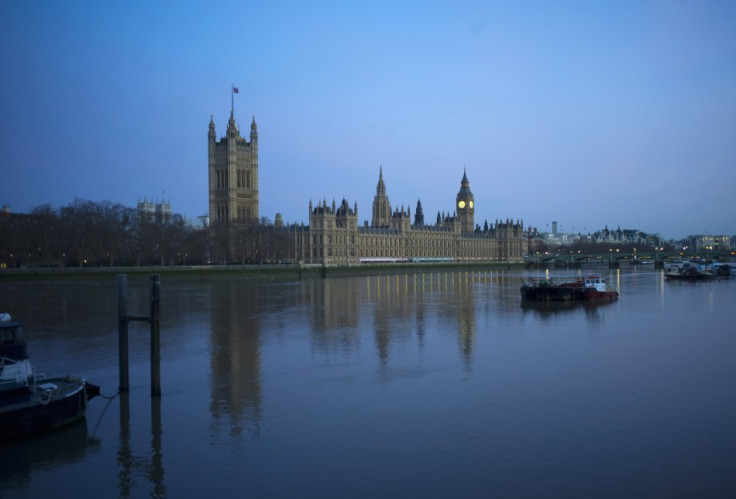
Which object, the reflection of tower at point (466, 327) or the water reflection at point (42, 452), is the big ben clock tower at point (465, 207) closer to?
the reflection of tower at point (466, 327)

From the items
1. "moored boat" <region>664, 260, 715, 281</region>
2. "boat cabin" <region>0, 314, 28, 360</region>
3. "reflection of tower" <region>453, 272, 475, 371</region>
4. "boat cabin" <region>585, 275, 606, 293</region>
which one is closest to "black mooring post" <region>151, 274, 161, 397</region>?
"boat cabin" <region>0, 314, 28, 360</region>

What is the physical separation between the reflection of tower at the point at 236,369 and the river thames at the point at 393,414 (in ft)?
0.27

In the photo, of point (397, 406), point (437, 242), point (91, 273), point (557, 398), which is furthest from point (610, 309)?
point (437, 242)

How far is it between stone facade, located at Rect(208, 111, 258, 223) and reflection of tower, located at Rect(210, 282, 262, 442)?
8735cm

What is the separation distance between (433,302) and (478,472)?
3316 cm

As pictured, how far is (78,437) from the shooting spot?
45.6 ft

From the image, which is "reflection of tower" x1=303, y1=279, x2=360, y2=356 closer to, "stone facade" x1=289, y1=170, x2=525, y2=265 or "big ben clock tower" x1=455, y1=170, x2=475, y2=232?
"stone facade" x1=289, y1=170, x2=525, y2=265

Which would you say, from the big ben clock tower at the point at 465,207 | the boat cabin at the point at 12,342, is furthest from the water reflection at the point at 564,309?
the big ben clock tower at the point at 465,207

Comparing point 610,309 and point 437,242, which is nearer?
point 610,309

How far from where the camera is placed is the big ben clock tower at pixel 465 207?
191875mm

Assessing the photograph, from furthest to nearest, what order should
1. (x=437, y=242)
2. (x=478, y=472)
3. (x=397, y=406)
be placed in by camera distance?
(x=437, y=242) < (x=397, y=406) < (x=478, y=472)

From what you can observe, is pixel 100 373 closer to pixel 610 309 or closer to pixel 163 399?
pixel 163 399

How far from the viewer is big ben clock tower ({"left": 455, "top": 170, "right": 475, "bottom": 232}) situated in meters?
192

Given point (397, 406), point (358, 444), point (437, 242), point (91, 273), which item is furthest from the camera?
point (437, 242)
